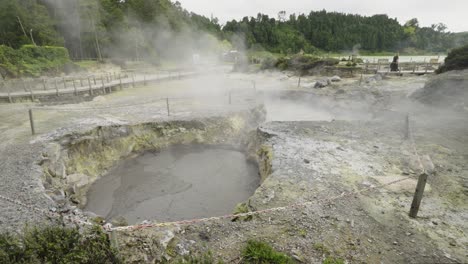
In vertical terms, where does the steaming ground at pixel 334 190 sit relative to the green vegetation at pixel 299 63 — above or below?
below

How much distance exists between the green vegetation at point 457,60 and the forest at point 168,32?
35.7 m

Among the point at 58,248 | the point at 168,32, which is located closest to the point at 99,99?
the point at 58,248

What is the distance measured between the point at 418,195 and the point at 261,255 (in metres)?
3.17

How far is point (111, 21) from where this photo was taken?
36.3 m

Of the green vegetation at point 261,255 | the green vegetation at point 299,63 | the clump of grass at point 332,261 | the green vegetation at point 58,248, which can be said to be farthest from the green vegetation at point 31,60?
the clump of grass at point 332,261

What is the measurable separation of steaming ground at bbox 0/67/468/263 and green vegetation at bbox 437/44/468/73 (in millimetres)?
3919

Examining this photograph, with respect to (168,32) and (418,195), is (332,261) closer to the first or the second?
(418,195)

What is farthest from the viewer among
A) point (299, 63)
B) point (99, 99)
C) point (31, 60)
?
point (299, 63)

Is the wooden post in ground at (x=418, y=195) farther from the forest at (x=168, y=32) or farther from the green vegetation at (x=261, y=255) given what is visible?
the forest at (x=168, y=32)

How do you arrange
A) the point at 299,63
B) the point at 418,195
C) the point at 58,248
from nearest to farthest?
1. the point at 58,248
2. the point at 418,195
3. the point at 299,63

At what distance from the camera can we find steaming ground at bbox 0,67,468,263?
167 inches

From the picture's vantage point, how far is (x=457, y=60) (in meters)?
14.0

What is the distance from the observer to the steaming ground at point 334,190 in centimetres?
423

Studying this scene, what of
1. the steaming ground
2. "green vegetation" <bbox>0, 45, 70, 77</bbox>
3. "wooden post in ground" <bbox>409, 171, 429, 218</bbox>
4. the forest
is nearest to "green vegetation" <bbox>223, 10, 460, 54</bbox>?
the forest
